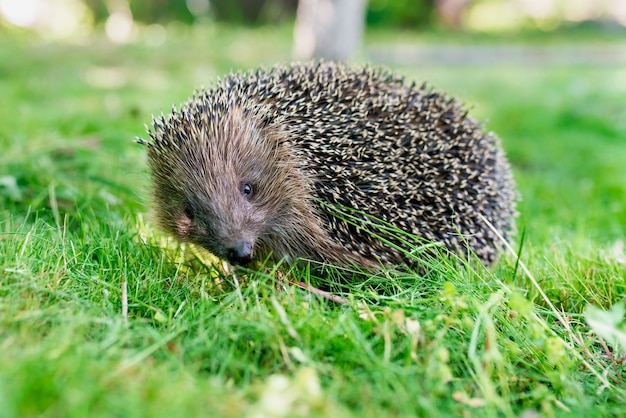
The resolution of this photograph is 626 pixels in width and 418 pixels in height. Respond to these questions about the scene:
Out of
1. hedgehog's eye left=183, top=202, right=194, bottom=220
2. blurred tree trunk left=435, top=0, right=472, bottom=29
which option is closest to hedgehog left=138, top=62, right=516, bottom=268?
hedgehog's eye left=183, top=202, right=194, bottom=220

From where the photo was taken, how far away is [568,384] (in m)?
2.89

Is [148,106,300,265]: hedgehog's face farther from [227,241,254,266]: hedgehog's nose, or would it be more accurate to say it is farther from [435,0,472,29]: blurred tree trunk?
[435,0,472,29]: blurred tree trunk

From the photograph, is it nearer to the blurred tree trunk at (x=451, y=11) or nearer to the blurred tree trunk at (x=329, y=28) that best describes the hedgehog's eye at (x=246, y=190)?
the blurred tree trunk at (x=329, y=28)

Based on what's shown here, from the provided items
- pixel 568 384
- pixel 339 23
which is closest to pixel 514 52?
pixel 339 23

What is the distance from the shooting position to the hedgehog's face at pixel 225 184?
403 cm

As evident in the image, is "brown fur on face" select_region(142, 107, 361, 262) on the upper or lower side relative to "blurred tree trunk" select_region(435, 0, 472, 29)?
lower

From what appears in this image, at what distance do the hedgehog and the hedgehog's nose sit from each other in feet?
0.42

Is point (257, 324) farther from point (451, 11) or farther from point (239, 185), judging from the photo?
point (451, 11)

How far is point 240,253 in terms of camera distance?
3846mm

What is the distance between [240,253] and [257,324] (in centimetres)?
93

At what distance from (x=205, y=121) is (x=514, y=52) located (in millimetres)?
18383

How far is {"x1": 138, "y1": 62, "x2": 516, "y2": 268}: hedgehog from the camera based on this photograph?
4160 mm

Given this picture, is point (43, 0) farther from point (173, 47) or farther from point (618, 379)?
point (618, 379)

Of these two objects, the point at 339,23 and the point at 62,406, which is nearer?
the point at 62,406
